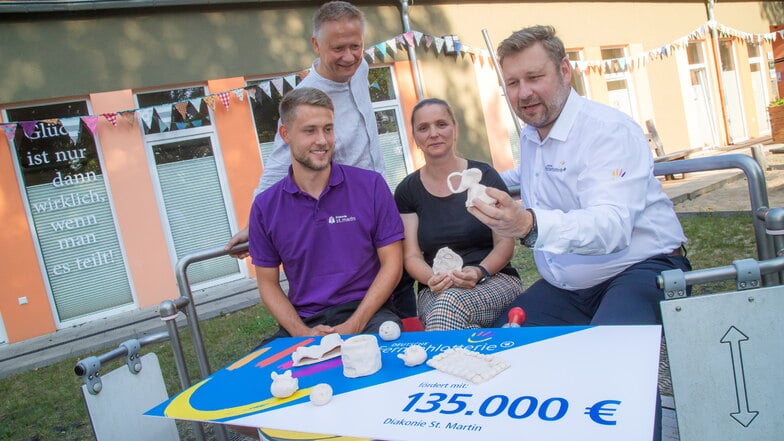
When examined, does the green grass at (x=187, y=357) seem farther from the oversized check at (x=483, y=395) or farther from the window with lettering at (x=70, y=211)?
the oversized check at (x=483, y=395)

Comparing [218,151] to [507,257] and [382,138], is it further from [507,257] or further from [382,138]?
[507,257]

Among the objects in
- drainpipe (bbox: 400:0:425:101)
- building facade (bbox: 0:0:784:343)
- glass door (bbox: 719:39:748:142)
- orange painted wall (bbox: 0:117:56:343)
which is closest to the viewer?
orange painted wall (bbox: 0:117:56:343)

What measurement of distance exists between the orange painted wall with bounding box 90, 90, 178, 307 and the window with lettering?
16 centimetres

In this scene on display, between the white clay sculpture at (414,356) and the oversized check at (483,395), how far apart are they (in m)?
0.02

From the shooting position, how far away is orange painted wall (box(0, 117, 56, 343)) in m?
6.48

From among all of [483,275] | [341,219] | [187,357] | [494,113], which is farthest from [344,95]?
[494,113]

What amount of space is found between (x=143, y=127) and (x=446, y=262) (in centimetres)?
589

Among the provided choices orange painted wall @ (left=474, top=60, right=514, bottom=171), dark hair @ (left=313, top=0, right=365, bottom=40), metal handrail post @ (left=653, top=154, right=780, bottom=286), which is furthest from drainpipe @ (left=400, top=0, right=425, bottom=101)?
metal handrail post @ (left=653, top=154, right=780, bottom=286)

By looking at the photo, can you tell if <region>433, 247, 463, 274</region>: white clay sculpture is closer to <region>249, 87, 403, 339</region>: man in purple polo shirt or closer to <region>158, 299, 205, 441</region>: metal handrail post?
<region>249, 87, 403, 339</region>: man in purple polo shirt

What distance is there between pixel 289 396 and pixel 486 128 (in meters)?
9.36

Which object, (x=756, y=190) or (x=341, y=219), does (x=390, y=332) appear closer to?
(x=341, y=219)

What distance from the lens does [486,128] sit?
10.5 meters

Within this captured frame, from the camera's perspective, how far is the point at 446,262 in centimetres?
262

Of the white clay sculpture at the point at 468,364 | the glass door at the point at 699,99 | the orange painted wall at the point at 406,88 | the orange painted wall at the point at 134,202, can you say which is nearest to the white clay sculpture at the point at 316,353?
the white clay sculpture at the point at 468,364
